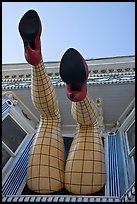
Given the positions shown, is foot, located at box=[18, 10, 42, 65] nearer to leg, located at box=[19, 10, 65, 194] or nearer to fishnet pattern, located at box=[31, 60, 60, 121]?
leg, located at box=[19, 10, 65, 194]

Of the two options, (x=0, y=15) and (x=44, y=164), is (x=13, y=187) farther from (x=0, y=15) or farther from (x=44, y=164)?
(x=0, y=15)

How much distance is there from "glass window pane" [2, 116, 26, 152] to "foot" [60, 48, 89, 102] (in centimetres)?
143

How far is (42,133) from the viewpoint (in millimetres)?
3338

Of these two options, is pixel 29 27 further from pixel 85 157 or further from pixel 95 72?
pixel 95 72

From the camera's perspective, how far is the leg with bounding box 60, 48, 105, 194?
274cm

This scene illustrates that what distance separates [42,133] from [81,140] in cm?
43

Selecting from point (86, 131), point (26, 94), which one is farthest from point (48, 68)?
Answer: point (86, 131)

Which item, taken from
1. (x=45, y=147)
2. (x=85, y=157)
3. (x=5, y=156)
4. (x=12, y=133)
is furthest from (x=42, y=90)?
(x=12, y=133)

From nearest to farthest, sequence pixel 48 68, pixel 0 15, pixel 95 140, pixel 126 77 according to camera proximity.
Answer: pixel 0 15, pixel 95 140, pixel 126 77, pixel 48 68

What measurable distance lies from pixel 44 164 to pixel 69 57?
3.47 ft

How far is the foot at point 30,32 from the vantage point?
2.87 metres

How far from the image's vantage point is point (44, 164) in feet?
9.91

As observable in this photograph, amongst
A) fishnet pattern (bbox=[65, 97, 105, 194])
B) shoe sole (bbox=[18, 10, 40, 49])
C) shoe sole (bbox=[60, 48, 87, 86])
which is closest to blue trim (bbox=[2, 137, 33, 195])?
fishnet pattern (bbox=[65, 97, 105, 194])

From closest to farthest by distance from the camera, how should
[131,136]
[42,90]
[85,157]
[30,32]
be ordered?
[30,32]
[85,157]
[42,90]
[131,136]
